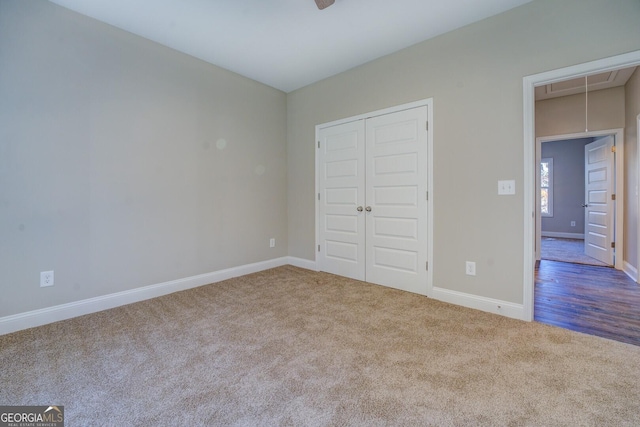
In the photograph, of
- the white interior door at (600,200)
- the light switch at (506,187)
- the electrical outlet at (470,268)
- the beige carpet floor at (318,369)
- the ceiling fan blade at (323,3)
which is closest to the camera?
the beige carpet floor at (318,369)

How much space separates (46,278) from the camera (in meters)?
2.38

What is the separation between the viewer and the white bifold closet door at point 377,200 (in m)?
3.07

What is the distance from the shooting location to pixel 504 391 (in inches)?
59.0

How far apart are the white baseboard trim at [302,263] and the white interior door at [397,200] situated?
3.06 ft

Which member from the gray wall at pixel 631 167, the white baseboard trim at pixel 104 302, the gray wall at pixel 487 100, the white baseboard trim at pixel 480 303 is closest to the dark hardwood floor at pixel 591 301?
the white baseboard trim at pixel 480 303

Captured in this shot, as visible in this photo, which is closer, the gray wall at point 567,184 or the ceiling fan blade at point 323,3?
the ceiling fan blade at point 323,3

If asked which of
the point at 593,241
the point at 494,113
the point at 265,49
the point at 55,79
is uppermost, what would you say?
the point at 265,49

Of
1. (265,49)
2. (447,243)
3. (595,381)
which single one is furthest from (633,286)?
(265,49)

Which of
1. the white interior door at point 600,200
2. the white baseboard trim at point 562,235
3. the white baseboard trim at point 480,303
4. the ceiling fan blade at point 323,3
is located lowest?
the white baseboard trim at point 480,303

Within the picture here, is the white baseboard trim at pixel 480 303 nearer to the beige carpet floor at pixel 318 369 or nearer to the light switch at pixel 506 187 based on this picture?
the beige carpet floor at pixel 318 369

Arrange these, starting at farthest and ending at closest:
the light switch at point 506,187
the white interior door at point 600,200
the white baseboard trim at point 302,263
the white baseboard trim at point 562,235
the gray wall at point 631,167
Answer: the white baseboard trim at point 562,235 < the white interior door at point 600,200 < the white baseboard trim at point 302,263 < the gray wall at point 631,167 < the light switch at point 506,187

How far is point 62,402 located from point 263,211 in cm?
293

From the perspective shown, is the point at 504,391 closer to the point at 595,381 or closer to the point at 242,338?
the point at 595,381

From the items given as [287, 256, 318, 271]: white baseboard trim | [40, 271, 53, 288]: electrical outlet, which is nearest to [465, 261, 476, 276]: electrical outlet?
[287, 256, 318, 271]: white baseboard trim
